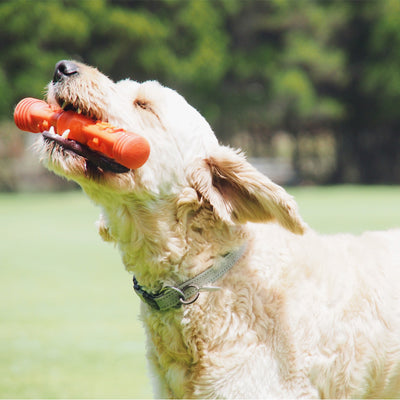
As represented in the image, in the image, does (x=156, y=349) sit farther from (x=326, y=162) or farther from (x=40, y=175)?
(x=326, y=162)

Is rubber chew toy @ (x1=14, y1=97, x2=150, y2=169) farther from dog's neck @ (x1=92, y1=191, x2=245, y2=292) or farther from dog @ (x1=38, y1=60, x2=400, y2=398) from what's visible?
dog's neck @ (x1=92, y1=191, x2=245, y2=292)

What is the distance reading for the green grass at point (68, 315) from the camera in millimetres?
5473

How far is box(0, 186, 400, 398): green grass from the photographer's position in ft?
18.0

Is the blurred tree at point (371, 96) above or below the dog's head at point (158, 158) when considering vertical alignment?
above

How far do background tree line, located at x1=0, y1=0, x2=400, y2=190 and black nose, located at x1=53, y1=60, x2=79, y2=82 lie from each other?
2719 centimetres

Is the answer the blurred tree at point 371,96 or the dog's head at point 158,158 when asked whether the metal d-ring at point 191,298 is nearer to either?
the dog's head at point 158,158

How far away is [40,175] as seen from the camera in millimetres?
32406

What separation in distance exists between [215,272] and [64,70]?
1.43 meters

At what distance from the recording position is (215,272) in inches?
138

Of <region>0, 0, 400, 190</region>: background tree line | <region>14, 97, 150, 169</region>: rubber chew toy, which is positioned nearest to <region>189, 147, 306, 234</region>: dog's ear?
<region>14, 97, 150, 169</region>: rubber chew toy

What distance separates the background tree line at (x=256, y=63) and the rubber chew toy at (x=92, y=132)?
2702 centimetres

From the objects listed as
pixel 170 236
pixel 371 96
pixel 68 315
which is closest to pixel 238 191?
pixel 170 236

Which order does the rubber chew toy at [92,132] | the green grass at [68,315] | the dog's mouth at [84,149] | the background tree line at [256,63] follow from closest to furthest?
the rubber chew toy at [92,132], the dog's mouth at [84,149], the green grass at [68,315], the background tree line at [256,63]

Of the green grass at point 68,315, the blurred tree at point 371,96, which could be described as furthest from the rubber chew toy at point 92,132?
the blurred tree at point 371,96
